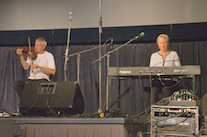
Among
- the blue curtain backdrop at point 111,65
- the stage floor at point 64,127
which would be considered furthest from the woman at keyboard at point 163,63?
the stage floor at point 64,127

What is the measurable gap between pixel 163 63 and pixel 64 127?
181 centimetres

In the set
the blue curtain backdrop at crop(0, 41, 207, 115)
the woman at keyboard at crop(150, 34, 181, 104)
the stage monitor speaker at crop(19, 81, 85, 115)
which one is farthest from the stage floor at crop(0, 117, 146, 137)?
the blue curtain backdrop at crop(0, 41, 207, 115)

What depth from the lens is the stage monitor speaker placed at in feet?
8.08

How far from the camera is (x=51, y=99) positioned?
2.51 metres

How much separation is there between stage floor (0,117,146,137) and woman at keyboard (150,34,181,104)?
41.3 inches

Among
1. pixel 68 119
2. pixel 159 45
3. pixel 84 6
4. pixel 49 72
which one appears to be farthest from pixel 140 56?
pixel 68 119

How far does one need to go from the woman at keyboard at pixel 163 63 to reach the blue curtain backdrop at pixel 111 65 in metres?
0.30

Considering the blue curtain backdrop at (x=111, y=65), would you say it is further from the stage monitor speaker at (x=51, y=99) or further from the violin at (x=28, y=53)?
the stage monitor speaker at (x=51, y=99)

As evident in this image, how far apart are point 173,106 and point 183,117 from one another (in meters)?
0.14

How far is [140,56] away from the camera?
13.6 ft

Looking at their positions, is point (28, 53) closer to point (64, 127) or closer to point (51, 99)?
point (51, 99)

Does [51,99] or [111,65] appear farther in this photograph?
[111,65]

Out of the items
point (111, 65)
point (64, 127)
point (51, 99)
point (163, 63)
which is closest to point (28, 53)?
point (51, 99)

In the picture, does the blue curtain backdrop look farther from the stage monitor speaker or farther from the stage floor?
the stage floor
